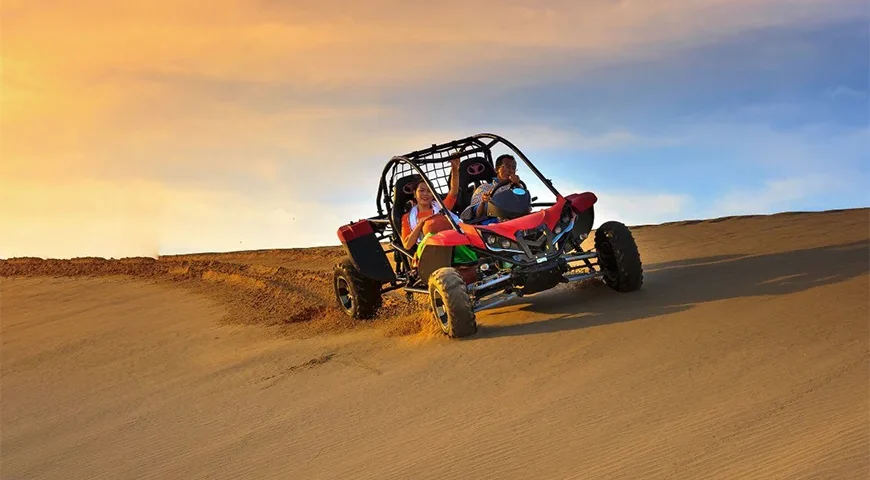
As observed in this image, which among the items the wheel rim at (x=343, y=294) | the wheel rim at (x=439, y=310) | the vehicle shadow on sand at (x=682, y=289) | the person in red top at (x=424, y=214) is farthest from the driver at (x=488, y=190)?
the wheel rim at (x=343, y=294)

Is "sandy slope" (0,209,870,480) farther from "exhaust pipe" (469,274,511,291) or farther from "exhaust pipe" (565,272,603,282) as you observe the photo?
"exhaust pipe" (469,274,511,291)

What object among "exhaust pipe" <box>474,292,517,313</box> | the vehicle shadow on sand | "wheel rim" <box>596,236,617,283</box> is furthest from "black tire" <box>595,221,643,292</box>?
"exhaust pipe" <box>474,292,517,313</box>

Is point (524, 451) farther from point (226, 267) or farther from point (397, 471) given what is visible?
point (226, 267)

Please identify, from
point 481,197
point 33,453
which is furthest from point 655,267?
point 33,453

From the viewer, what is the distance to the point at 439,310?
806 cm

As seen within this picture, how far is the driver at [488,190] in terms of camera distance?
29.3 ft

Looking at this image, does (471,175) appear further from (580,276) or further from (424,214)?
(580,276)

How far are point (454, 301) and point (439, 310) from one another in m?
0.49

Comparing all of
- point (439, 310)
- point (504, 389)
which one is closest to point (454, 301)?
point (439, 310)

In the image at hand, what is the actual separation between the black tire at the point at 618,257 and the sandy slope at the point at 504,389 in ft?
0.86

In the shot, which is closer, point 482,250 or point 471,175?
point 482,250

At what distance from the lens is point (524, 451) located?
4.87 metres

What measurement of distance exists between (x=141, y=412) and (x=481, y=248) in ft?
11.9

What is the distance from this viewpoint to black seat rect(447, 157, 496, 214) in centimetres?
1034
